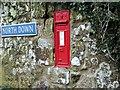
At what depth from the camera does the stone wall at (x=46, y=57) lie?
4547mm

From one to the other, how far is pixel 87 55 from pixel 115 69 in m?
0.43

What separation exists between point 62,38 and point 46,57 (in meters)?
0.44

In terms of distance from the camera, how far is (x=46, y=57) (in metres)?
A: 5.25

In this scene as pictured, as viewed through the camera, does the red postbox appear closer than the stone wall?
No

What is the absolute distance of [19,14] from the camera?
18.8 feet

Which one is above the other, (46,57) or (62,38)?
(62,38)

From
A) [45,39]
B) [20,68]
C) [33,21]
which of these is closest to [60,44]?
[45,39]

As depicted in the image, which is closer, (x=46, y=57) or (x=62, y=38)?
(x=62, y=38)

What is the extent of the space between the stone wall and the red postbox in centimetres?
7

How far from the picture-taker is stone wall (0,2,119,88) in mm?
4547

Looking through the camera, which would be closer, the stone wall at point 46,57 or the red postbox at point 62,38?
the stone wall at point 46,57

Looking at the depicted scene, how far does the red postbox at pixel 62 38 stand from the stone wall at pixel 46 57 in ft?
0.22

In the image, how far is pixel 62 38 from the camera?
16.3 ft

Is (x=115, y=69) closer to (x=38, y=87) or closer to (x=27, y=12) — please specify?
(x=38, y=87)
